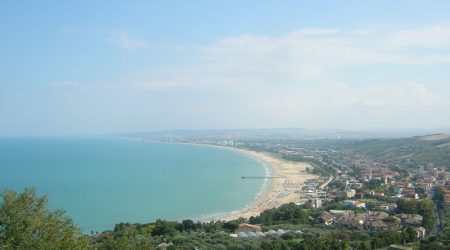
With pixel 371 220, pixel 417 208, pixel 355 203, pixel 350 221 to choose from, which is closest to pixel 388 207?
pixel 355 203

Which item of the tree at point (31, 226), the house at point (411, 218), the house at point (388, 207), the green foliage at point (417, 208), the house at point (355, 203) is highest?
the tree at point (31, 226)

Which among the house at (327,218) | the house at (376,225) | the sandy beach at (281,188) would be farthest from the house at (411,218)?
the sandy beach at (281,188)

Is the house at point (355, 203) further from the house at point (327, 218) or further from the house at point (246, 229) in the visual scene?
the house at point (246, 229)

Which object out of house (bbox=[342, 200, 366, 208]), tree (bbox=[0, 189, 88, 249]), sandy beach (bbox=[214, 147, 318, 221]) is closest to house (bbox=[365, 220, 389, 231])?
house (bbox=[342, 200, 366, 208])

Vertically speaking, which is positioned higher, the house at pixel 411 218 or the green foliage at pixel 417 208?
the green foliage at pixel 417 208

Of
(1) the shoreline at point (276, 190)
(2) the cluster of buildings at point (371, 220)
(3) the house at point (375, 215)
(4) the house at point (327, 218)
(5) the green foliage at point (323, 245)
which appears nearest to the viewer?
(5) the green foliage at point (323, 245)

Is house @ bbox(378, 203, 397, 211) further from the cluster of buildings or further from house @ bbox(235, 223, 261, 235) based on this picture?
house @ bbox(235, 223, 261, 235)

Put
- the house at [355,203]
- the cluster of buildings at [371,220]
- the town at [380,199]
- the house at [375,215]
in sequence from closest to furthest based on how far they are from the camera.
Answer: the town at [380,199]
the cluster of buildings at [371,220]
the house at [375,215]
the house at [355,203]
